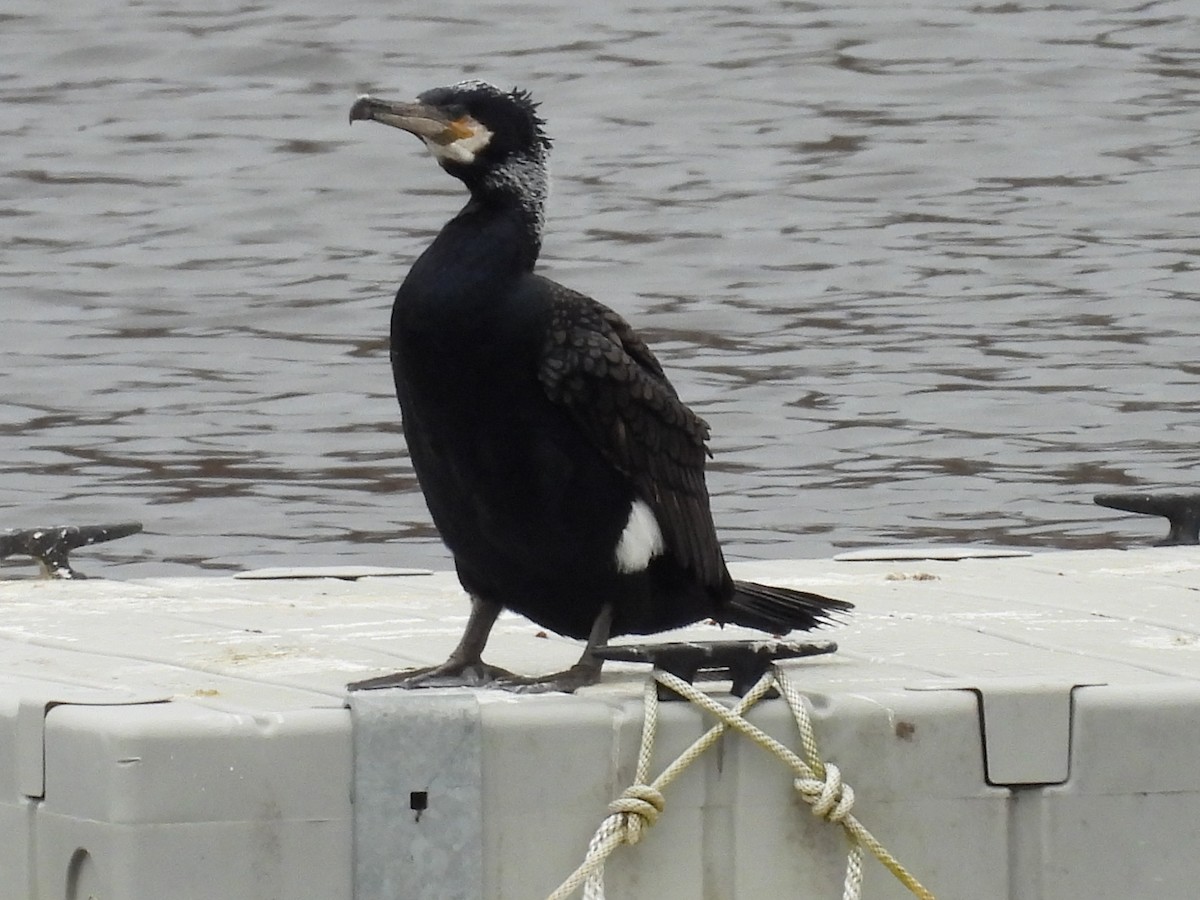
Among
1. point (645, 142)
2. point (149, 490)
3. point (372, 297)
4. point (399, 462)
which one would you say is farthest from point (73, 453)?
point (645, 142)

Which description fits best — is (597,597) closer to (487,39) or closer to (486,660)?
(486,660)

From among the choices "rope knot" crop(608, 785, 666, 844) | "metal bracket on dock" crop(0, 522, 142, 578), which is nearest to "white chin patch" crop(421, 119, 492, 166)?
"rope knot" crop(608, 785, 666, 844)

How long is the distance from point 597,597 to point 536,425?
1.07ft

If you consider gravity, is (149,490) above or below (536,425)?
below

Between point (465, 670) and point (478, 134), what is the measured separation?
87 cm

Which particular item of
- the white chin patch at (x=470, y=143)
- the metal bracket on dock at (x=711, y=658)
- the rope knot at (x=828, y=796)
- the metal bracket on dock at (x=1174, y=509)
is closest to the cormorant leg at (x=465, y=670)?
the metal bracket on dock at (x=711, y=658)

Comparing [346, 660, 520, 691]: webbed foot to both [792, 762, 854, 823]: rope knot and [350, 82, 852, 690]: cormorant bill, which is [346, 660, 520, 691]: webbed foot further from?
[792, 762, 854, 823]: rope knot

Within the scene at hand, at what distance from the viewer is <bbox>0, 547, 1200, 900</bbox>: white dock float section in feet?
11.2

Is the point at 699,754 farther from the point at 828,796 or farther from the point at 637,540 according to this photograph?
the point at 637,540

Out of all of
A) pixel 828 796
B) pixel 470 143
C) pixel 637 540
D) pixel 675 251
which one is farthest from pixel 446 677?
pixel 675 251

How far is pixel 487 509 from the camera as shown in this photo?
4.08 m

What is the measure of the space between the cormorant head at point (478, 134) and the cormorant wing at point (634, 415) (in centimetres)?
19

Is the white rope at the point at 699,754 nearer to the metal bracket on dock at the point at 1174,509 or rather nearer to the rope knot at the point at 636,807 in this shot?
the rope knot at the point at 636,807

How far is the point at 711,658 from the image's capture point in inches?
146
